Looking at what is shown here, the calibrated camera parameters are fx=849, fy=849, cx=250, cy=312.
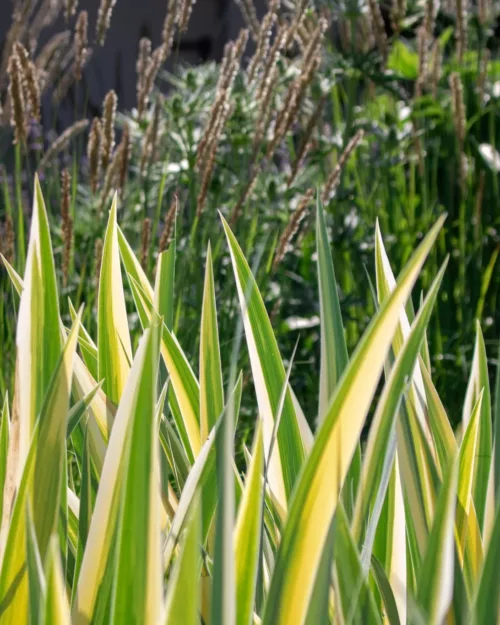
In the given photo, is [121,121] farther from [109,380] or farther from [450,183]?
[109,380]

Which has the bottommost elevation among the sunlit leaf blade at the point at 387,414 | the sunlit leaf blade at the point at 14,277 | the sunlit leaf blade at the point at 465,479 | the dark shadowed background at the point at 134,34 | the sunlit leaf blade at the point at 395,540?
the sunlit leaf blade at the point at 395,540

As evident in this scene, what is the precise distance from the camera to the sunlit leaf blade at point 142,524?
1.64 ft

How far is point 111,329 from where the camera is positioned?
86cm

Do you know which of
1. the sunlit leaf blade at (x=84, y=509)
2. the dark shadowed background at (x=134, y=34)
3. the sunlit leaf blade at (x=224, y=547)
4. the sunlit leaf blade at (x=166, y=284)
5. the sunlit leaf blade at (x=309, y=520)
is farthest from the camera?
the dark shadowed background at (x=134, y=34)

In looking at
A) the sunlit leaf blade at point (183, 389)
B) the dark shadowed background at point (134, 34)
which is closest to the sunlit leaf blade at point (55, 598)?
the sunlit leaf blade at point (183, 389)

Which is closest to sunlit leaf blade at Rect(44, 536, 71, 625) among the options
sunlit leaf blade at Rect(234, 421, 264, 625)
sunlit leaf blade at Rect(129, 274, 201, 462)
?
sunlit leaf blade at Rect(234, 421, 264, 625)

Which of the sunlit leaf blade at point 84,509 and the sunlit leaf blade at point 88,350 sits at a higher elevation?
the sunlit leaf blade at point 88,350

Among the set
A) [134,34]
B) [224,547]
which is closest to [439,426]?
[224,547]

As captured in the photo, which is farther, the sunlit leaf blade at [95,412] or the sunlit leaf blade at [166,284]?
the sunlit leaf blade at [166,284]

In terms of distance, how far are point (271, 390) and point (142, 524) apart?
1.04 ft

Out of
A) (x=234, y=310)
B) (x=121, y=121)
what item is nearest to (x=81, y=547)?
(x=234, y=310)

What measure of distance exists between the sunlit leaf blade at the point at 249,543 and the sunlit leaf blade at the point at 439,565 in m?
0.11

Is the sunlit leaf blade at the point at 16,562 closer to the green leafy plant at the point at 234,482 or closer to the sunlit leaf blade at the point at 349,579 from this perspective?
the green leafy plant at the point at 234,482

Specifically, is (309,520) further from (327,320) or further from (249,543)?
(327,320)
